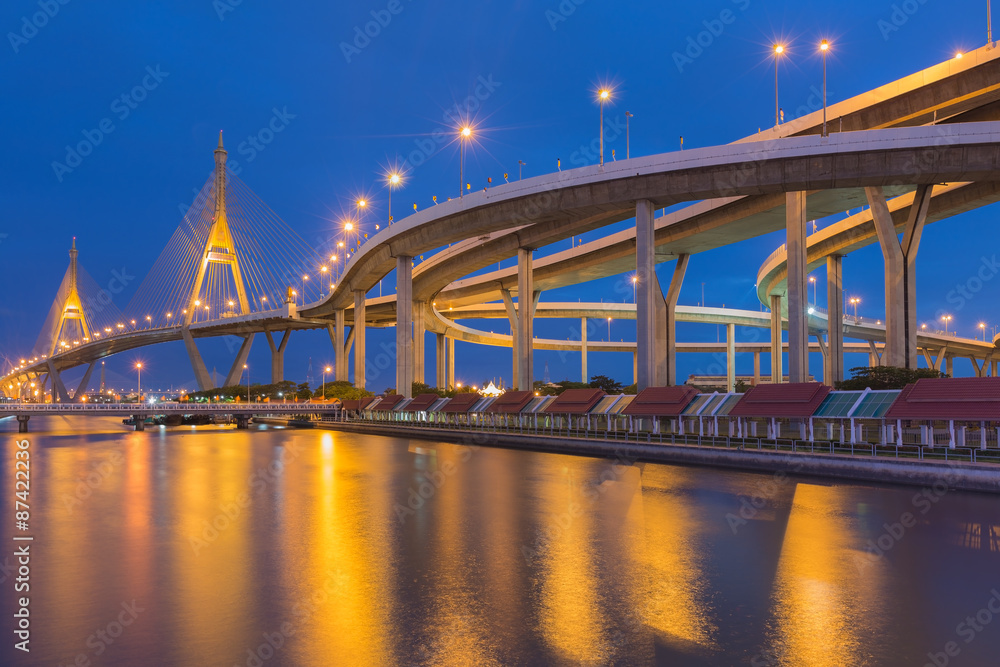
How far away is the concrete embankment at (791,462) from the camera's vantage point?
17734mm

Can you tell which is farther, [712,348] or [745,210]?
[712,348]

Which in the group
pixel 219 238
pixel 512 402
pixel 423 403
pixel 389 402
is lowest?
pixel 389 402

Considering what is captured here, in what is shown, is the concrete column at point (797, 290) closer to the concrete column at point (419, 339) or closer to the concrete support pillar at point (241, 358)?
the concrete column at point (419, 339)

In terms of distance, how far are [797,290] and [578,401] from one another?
13.8 metres

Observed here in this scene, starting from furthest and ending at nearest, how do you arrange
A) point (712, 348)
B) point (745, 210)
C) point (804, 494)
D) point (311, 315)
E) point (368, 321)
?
point (712, 348) → point (368, 321) → point (311, 315) → point (745, 210) → point (804, 494)

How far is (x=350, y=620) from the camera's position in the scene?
7.79 meters

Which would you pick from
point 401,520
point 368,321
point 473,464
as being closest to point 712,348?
point 368,321

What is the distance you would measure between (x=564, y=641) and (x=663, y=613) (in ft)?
4.92

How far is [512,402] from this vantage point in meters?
40.6

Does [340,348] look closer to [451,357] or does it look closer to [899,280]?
[451,357]

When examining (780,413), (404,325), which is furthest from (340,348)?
(780,413)

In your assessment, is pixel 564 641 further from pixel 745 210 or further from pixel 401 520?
pixel 745 210

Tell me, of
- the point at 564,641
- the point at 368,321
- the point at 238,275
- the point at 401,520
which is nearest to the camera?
the point at 564,641

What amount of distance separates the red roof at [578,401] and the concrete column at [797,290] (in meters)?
11.0
